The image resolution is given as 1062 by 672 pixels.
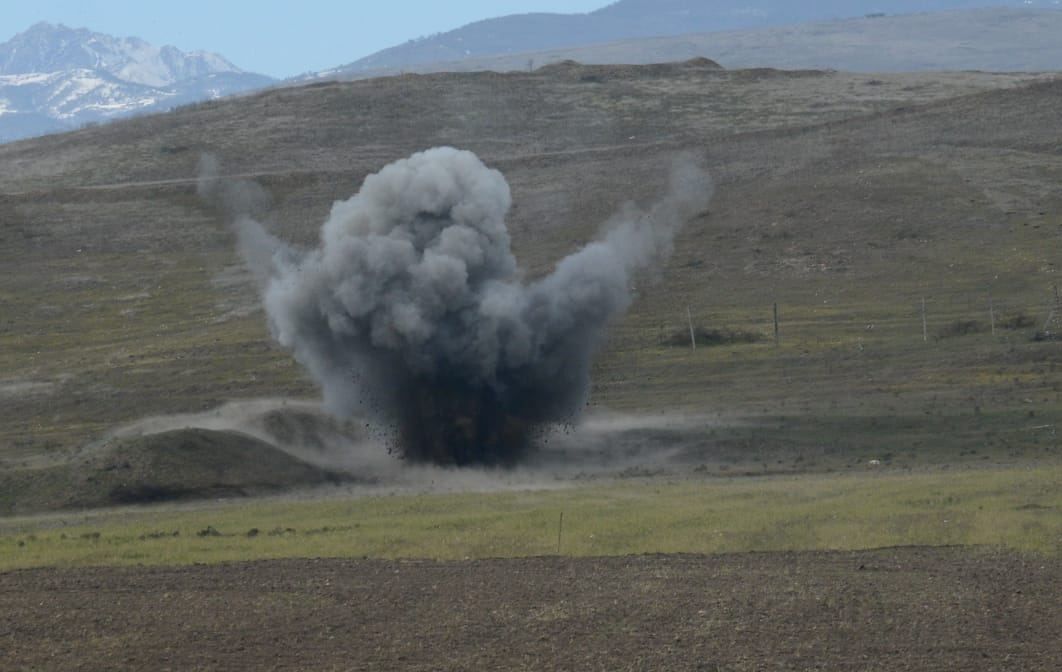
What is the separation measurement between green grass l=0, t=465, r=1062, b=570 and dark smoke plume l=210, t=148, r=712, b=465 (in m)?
8.69

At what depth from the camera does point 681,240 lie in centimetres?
9400

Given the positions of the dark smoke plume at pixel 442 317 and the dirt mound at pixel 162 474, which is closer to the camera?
the dirt mound at pixel 162 474

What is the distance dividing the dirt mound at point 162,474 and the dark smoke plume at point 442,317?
4.67 meters

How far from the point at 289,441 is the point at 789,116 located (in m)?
82.0

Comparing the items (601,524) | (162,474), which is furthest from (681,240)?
(601,524)

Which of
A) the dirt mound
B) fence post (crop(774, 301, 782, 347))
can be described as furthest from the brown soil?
fence post (crop(774, 301, 782, 347))

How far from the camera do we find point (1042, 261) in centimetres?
8244

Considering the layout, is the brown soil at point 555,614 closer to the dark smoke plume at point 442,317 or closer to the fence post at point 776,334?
the dark smoke plume at point 442,317

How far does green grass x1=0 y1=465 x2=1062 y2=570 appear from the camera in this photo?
36.6m

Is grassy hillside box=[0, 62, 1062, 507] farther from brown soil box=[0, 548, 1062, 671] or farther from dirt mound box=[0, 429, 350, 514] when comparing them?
brown soil box=[0, 548, 1062, 671]

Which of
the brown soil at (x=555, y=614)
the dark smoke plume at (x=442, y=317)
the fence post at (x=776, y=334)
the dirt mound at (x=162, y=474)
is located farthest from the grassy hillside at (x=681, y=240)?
the brown soil at (x=555, y=614)

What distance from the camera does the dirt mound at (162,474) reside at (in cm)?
4800

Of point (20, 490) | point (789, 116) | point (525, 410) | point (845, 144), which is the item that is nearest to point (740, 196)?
point (845, 144)

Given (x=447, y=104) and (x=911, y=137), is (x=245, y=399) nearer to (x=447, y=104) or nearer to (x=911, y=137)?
(x=911, y=137)
